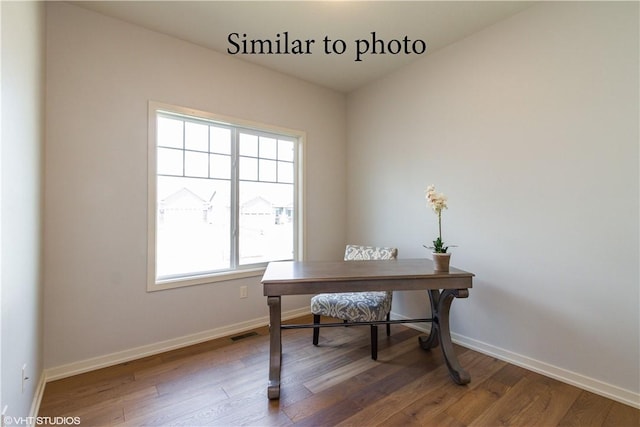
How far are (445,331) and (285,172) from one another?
226 centimetres

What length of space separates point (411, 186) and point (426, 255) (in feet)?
2.36

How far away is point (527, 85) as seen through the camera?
2090 millimetres

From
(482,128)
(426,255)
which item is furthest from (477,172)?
(426,255)

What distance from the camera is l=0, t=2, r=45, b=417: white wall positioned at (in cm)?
112

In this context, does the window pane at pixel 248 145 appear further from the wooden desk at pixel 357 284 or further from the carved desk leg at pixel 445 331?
the carved desk leg at pixel 445 331

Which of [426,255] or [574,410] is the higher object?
[426,255]

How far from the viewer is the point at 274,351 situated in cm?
186

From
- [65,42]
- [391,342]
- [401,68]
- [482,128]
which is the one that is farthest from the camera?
[401,68]

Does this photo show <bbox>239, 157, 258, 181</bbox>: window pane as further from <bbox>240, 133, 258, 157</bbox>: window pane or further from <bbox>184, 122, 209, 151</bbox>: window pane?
<bbox>184, 122, 209, 151</bbox>: window pane

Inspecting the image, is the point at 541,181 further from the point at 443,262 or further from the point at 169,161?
the point at 169,161

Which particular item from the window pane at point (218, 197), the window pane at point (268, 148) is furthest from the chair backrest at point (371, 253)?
the window pane at point (268, 148)

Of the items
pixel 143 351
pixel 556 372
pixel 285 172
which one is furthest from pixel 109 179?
pixel 556 372

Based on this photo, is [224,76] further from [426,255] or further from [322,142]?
[426,255]

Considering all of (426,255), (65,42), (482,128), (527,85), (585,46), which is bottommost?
(426,255)
